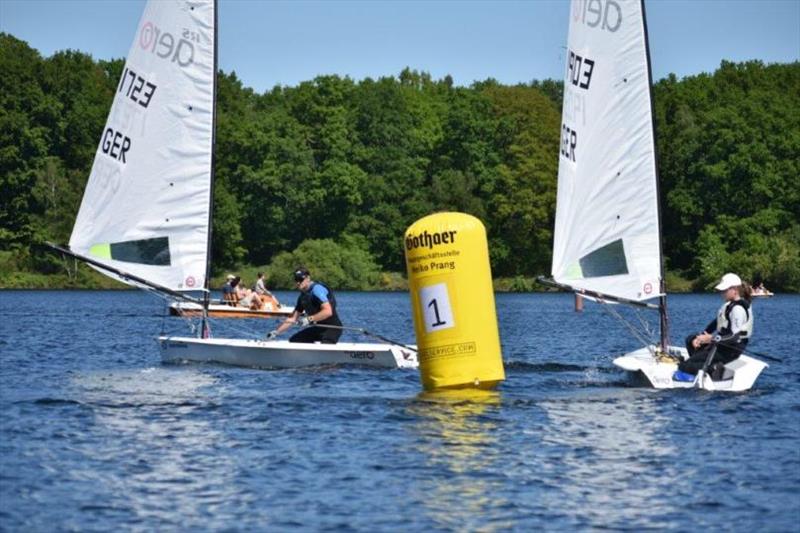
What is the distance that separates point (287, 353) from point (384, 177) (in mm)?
76800

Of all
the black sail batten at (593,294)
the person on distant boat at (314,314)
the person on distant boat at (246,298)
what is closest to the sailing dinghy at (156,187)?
the person on distant boat at (314,314)

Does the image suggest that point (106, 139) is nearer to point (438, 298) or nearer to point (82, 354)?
point (82, 354)

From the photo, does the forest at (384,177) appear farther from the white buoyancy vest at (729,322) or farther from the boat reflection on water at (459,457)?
the boat reflection on water at (459,457)

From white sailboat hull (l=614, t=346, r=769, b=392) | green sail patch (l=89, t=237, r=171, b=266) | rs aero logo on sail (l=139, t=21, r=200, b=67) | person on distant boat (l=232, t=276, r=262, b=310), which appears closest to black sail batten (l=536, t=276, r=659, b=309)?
white sailboat hull (l=614, t=346, r=769, b=392)

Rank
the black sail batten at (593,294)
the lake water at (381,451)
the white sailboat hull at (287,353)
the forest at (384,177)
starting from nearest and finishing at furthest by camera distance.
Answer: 1. the lake water at (381,451)
2. the black sail batten at (593,294)
3. the white sailboat hull at (287,353)
4. the forest at (384,177)

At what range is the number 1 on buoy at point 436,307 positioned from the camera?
20.8 meters

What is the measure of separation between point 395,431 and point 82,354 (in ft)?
49.8

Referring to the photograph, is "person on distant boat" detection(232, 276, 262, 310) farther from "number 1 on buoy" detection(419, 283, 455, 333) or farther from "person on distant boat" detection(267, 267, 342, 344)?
"number 1 on buoy" detection(419, 283, 455, 333)

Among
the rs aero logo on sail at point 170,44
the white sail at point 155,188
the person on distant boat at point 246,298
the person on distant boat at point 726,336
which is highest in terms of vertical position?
the rs aero logo on sail at point 170,44

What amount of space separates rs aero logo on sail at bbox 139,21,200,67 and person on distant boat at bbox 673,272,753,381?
10.8 metres

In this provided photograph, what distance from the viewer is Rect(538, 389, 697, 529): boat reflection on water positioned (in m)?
15.3

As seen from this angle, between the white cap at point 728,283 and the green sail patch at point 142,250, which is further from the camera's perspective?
the green sail patch at point 142,250

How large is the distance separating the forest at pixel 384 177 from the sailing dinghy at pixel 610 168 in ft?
208

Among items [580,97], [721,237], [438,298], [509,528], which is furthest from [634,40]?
[721,237]
